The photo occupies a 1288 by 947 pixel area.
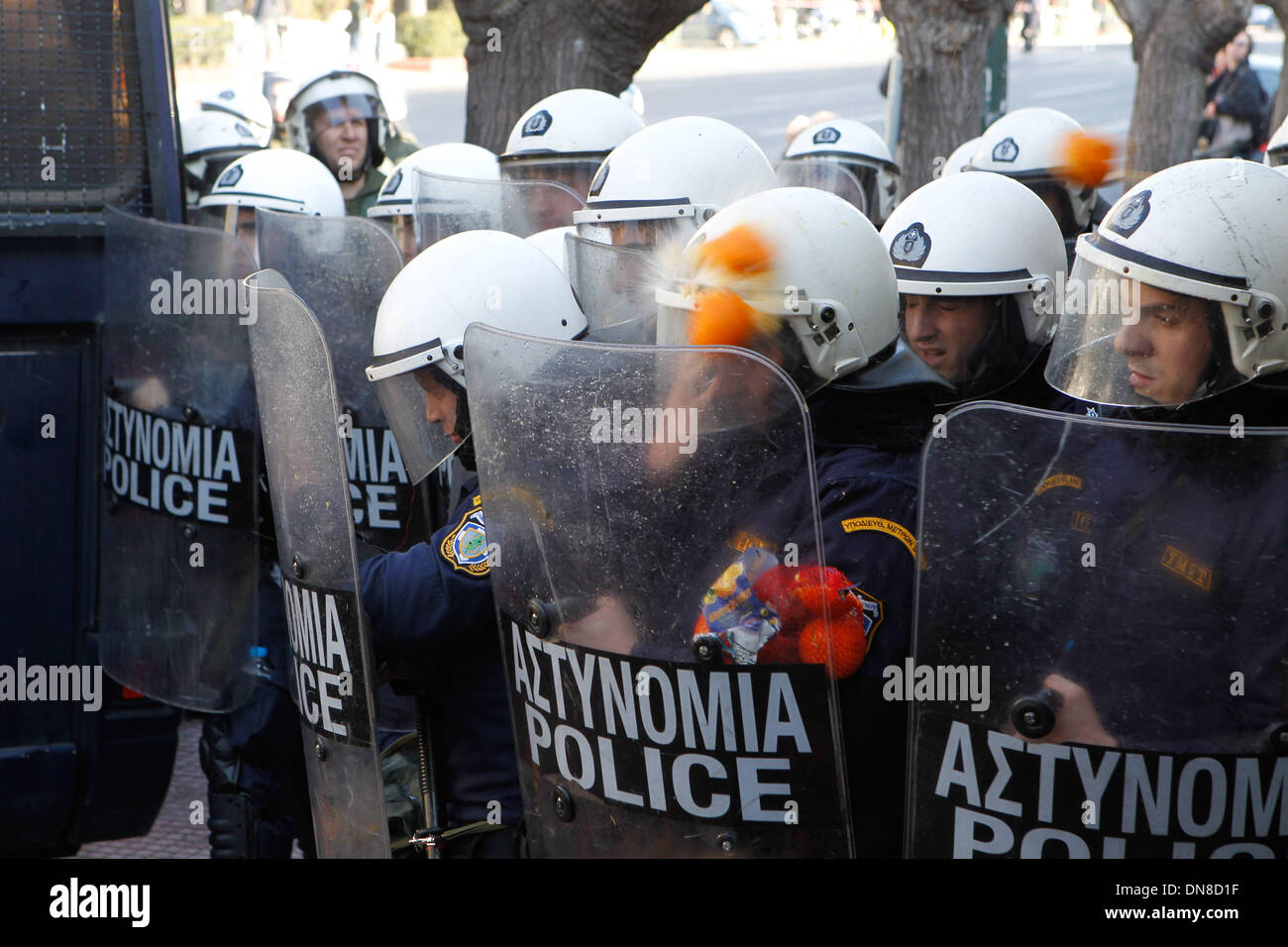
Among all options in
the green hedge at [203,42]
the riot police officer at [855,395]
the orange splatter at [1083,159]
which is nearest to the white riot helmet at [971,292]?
the riot police officer at [855,395]

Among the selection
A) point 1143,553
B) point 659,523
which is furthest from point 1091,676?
point 659,523

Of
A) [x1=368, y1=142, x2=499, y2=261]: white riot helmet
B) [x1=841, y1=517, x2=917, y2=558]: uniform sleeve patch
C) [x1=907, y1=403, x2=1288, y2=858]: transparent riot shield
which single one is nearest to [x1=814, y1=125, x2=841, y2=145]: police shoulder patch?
[x1=368, y1=142, x2=499, y2=261]: white riot helmet

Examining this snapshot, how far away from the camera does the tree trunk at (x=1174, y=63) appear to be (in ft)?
30.4

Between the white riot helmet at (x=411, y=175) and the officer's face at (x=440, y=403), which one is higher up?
the white riot helmet at (x=411, y=175)

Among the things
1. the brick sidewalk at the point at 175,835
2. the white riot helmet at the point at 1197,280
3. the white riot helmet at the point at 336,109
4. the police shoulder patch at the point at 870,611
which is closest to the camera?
the police shoulder patch at the point at 870,611

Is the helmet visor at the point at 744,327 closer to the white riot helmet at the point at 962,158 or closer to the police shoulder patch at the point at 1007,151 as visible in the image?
the police shoulder patch at the point at 1007,151

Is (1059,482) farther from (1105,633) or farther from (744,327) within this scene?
(744,327)

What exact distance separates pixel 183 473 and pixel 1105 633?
2.38m

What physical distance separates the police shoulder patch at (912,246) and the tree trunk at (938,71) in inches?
145

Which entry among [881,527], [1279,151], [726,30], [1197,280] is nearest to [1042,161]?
[1279,151]

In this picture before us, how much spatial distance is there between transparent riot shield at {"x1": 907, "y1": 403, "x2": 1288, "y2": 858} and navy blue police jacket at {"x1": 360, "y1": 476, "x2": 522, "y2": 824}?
911mm

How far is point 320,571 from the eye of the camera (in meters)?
2.42
